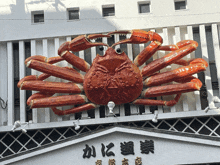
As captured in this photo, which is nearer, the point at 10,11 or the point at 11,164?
the point at 11,164

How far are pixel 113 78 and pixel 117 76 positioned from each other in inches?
6.3

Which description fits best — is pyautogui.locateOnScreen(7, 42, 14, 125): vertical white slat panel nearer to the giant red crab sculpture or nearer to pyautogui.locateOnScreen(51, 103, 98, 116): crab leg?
the giant red crab sculpture

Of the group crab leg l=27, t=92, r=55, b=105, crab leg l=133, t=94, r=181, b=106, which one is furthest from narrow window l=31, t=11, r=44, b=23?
crab leg l=133, t=94, r=181, b=106

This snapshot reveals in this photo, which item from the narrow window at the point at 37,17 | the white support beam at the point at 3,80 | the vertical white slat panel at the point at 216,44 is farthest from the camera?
the narrow window at the point at 37,17

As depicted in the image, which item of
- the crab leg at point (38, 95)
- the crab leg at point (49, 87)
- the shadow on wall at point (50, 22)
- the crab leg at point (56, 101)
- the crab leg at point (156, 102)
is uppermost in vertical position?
the shadow on wall at point (50, 22)

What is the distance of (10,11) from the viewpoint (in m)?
13.5

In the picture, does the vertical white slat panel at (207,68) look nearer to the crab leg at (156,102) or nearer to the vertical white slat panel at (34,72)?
the crab leg at (156,102)

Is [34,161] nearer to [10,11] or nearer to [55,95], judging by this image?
[55,95]

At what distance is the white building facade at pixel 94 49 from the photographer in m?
→ 12.0

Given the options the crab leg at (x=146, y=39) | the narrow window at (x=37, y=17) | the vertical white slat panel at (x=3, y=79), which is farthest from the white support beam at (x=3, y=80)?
the crab leg at (x=146, y=39)

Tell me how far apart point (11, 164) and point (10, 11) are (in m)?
6.51

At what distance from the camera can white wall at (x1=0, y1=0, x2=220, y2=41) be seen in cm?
1275

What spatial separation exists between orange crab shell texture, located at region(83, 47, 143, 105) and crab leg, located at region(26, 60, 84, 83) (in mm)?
400

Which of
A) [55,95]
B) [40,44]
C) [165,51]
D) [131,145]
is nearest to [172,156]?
[131,145]
